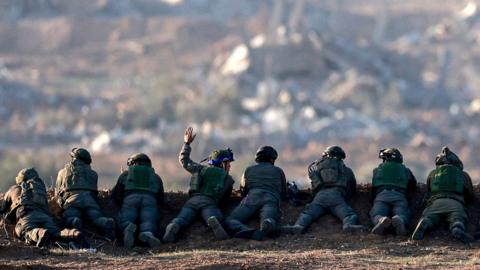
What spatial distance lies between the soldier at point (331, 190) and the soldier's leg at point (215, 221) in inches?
41.0

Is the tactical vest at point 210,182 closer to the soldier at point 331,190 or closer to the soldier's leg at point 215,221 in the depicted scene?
the soldier's leg at point 215,221

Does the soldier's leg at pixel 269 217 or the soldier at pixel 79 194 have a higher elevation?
the soldier at pixel 79 194

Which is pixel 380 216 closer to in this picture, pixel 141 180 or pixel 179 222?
pixel 179 222

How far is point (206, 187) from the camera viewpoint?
22.1 meters

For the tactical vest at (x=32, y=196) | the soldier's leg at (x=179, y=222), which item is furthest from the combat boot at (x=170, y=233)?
the tactical vest at (x=32, y=196)

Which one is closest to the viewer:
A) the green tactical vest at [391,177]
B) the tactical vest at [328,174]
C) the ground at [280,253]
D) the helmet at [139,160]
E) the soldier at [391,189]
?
the ground at [280,253]

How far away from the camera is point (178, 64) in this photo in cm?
11225

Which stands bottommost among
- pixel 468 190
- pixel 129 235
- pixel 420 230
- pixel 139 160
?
pixel 420 230

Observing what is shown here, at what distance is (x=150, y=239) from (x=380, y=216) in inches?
127

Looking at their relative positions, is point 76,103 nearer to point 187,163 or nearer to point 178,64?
point 178,64

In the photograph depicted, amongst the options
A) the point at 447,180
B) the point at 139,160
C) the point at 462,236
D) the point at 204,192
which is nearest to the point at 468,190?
the point at 447,180

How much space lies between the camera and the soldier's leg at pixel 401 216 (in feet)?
67.9

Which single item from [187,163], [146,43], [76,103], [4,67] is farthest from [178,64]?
[187,163]

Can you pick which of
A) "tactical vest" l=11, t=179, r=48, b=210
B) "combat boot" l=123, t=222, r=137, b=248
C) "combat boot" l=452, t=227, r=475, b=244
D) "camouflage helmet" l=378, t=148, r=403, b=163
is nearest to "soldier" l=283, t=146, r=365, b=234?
"camouflage helmet" l=378, t=148, r=403, b=163
